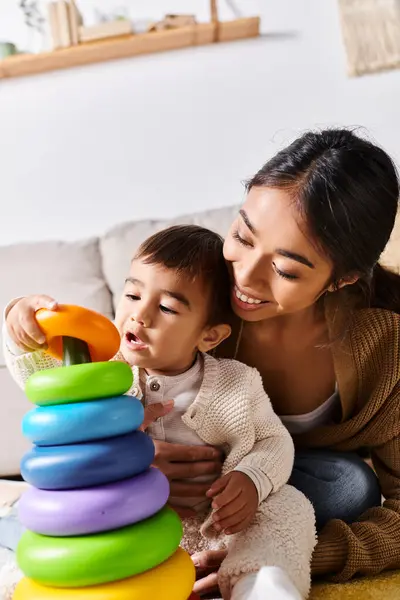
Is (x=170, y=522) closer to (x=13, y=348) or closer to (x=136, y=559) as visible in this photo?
(x=136, y=559)

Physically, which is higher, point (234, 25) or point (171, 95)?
point (234, 25)

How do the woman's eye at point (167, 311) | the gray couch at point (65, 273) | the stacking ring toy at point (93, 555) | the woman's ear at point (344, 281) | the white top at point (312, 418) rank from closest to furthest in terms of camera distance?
1. the stacking ring toy at point (93, 555)
2. the woman's eye at point (167, 311)
3. the woman's ear at point (344, 281)
4. the white top at point (312, 418)
5. the gray couch at point (65, 273)

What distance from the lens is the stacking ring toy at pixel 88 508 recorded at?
0.93m

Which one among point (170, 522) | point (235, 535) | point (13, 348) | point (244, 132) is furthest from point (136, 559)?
point (244, 132)

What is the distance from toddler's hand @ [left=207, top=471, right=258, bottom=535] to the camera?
1.16 meters

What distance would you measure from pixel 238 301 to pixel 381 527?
1.66 feet

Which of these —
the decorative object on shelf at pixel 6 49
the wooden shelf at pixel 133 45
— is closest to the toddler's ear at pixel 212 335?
the wooden shelf at pixel 133 45

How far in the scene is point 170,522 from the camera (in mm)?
1012

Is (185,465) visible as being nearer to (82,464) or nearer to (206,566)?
(206,566)

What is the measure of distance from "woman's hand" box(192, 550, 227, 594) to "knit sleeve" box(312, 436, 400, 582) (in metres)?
0.18

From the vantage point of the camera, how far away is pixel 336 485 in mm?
1509

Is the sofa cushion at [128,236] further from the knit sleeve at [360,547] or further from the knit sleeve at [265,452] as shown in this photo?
the knit sleeve at [360,547]

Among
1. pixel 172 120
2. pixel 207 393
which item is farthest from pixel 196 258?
pixel 172 120

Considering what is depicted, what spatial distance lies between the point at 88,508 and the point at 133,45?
2.00 meters
